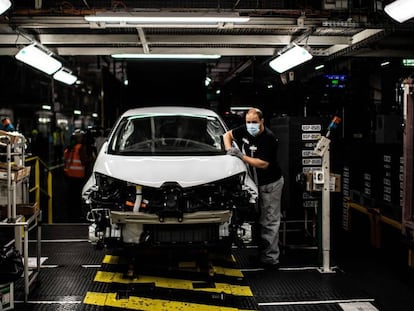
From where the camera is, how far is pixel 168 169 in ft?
16.8

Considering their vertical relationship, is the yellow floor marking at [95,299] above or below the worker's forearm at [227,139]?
below

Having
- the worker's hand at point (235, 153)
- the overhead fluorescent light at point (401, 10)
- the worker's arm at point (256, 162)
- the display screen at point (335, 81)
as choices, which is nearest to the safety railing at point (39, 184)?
the worker's hand at point (235, 153)

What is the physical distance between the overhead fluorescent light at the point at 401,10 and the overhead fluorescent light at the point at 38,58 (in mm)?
5043

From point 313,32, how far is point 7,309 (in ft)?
17.4

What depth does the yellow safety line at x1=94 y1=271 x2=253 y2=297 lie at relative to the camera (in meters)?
4.99

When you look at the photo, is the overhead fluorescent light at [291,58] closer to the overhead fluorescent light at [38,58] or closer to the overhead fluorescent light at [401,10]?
the overhead fluorescent light at [401,10]

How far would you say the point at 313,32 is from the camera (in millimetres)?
7180

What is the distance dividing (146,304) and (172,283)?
2.02 feet

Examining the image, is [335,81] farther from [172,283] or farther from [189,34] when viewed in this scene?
[172,283]

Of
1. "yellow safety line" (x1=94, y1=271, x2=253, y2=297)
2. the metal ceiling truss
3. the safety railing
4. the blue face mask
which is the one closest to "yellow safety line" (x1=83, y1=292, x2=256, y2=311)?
"yellow safety line" (x1=94, y1=271, x2=253, y2=297)

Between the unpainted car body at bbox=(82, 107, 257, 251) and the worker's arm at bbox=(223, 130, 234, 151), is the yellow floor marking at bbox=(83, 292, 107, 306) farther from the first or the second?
the worker's arm at bbox=(223, 130, 234, 151)

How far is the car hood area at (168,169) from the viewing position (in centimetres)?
498

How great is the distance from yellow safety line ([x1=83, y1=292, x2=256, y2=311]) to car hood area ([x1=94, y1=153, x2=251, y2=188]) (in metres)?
1.10

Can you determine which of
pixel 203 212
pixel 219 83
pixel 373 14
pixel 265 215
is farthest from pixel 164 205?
pixel 219 83
